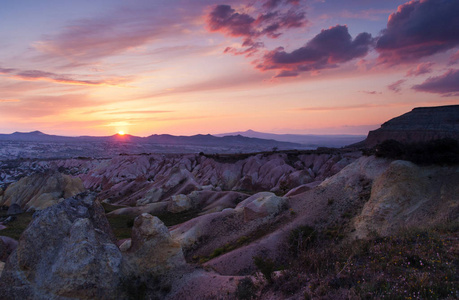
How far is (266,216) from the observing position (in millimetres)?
21422

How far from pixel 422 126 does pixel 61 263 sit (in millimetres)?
75952

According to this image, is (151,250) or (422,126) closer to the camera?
(151,250)

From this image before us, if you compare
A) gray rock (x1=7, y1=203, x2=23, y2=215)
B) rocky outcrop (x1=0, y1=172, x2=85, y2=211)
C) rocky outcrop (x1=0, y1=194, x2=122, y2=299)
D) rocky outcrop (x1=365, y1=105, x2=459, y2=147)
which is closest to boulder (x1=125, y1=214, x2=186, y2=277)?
rocky outcrop (x1=0, y1=194, x2=122, y2=299)

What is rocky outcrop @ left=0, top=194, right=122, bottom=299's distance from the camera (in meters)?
9.65

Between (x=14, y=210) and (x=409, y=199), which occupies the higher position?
(x=409, y=199)

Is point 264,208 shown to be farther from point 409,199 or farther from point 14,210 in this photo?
point 14,210

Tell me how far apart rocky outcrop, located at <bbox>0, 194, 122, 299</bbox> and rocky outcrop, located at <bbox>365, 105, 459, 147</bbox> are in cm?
5857

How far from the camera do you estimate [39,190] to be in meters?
49.3

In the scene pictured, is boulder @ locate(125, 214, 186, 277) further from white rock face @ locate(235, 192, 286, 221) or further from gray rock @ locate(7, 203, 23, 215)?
gray rock @ locate(7, 203, 23, 215)

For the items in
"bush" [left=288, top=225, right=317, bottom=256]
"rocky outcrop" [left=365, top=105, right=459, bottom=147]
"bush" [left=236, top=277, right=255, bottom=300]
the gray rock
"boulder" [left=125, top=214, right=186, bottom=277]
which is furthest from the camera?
"rocky outcrop" [left=365, top=105, right=459, bottom=147]

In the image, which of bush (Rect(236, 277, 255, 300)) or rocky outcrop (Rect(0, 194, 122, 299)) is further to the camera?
rocky outcrop (Rect(0, 194, 122, 299))

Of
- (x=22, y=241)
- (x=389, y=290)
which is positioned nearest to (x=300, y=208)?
(x=389, y=290)

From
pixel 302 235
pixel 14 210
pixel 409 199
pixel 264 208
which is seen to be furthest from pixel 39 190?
pixel 409 199

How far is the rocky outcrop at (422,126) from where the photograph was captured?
57.7m
